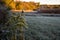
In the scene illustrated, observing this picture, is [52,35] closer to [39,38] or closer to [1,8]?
[39,38]

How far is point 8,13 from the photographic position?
9.89 feet

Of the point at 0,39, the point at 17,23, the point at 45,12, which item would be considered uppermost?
the point at 17,23

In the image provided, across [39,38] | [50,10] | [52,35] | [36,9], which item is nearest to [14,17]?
[39,38]

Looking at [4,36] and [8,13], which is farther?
[8,13]

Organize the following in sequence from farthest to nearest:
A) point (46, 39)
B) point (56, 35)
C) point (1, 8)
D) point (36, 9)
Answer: point (36, 9)
point (56, 35)
point (46, 39)
point (1, 8)

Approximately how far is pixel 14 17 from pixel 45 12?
429 centimetres

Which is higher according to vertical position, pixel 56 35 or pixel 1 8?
pixel 1 8

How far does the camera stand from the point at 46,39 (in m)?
3.74

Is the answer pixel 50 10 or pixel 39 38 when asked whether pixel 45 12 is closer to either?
pixel 50 10

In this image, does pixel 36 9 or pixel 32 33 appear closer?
pixel 32 33

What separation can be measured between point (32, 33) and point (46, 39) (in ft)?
1.32

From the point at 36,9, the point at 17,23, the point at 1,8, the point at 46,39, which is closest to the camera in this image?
the point at 17,23

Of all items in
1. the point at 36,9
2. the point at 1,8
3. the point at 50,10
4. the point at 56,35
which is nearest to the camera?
the point at 1,8

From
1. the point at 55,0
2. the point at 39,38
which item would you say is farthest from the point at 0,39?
the point at 55,0
